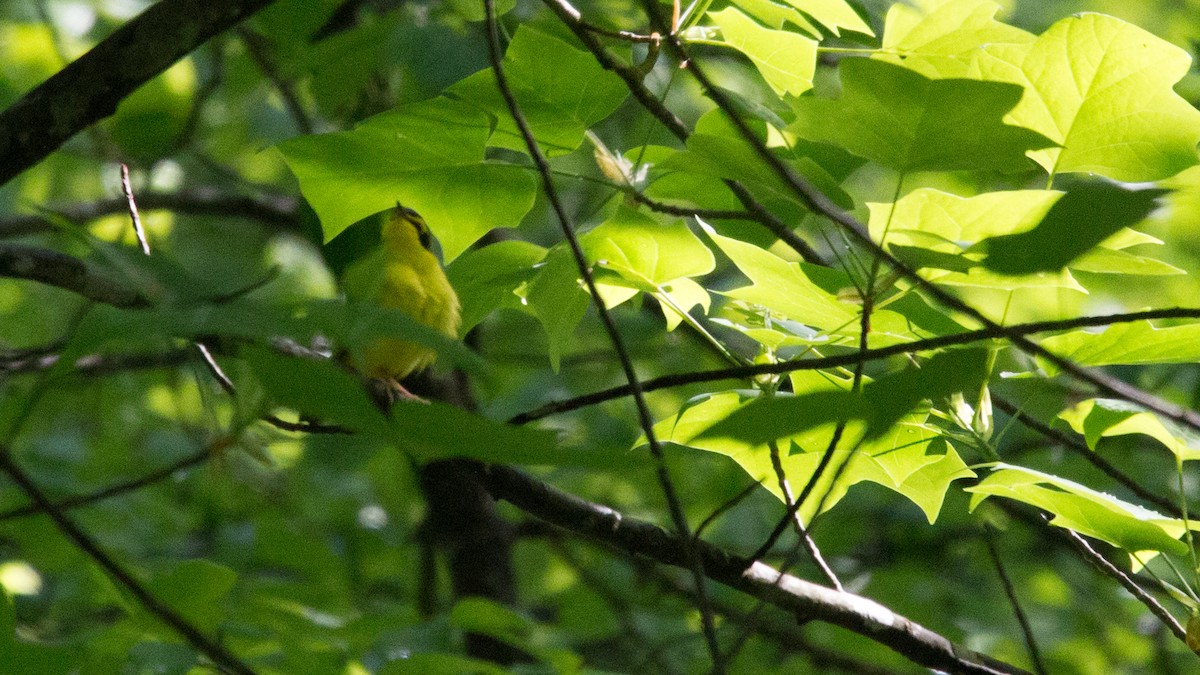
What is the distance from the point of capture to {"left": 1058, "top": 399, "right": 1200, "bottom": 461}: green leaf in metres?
1.48

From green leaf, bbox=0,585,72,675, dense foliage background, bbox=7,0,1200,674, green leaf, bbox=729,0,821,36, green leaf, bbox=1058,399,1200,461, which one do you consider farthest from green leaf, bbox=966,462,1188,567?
green leaf, bbox=0,585,72,675

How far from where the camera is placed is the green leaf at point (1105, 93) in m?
1.36

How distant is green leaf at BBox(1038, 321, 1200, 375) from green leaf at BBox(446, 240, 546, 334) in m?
0.79

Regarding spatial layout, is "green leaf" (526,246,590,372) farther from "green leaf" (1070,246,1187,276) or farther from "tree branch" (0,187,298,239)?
"tree branch" (0,187,298,239)

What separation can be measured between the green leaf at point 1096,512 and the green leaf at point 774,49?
606 mm

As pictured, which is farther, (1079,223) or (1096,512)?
(1096,512)

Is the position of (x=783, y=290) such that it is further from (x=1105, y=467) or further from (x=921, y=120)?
(x=1105, y=467)

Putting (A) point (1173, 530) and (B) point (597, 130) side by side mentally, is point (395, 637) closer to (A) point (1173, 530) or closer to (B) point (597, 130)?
(A) point (1173, 530)

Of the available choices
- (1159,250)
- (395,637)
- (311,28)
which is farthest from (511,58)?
(1159,250)

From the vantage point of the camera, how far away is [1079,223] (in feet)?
3.23

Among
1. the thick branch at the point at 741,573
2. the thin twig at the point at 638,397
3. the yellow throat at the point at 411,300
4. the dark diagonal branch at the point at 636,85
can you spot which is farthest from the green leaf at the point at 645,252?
the yellow throat at the point at 411,300

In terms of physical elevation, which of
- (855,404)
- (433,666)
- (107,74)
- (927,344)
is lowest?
(433,666)

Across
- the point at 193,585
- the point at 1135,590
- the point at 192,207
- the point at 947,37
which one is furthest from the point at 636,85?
the point at 192,207

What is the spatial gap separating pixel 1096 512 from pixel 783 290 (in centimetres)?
54
